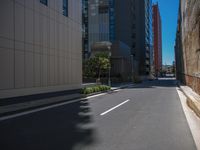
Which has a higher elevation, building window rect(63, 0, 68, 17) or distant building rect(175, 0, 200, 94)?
building window rect(63, 0, 68, 17)

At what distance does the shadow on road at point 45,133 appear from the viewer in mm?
6949

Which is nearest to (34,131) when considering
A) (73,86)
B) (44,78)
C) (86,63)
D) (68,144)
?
(68,144)

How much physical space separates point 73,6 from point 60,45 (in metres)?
6.90

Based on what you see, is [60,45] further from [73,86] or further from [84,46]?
[84,46]

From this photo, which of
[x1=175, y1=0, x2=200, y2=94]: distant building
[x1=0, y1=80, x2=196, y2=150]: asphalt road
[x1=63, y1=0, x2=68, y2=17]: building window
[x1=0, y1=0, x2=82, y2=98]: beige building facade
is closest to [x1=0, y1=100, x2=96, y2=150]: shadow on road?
[x1=0, y1=80, x2=196, y2=150]: asphalt road

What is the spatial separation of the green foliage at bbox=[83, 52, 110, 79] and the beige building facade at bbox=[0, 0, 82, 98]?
1298 centimetres

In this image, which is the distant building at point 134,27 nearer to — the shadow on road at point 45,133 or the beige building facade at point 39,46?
the beige building facade at point 39,46

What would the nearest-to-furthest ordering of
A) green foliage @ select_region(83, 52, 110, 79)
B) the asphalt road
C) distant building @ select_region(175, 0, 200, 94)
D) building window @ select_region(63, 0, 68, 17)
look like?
the asphalt road
distant building @ select_region(175, 0, 200, 94)
building window @ select_region(63, 0, 68, 17)
green foliage @ select_region(83, 52, 110, 79)

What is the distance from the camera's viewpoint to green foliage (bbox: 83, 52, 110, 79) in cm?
5025

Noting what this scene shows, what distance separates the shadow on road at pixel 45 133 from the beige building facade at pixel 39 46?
11.6m

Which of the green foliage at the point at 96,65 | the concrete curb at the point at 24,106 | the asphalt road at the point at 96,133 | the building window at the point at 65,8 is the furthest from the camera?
the green foliage at the point at 96,65

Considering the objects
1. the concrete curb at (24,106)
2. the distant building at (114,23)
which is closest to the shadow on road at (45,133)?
the concrete curb at (24,106)

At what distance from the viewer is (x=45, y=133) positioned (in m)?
8.34

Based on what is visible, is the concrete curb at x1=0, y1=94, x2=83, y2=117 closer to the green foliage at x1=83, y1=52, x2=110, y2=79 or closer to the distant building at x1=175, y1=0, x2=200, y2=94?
the distant building at x1=175, y1=0, x2=200, y2=94
